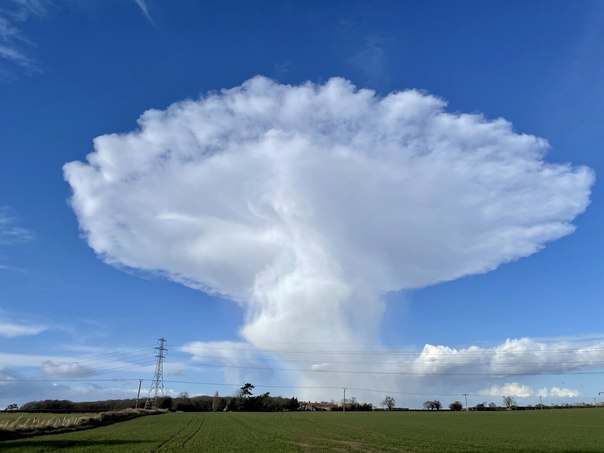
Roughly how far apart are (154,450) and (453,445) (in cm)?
3069

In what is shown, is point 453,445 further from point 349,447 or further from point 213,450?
point 213,450

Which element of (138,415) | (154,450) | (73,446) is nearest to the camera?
(154,450)

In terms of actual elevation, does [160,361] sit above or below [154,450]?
above

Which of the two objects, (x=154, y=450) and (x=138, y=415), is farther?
(x=138, y=415)

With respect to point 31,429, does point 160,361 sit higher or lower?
higher

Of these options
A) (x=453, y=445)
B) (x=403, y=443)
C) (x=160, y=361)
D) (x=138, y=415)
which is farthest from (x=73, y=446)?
(x=160, y=361)

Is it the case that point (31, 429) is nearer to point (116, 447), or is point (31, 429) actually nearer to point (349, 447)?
point (116, 447)

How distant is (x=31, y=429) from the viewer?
6391 cm

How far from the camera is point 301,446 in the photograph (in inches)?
1919

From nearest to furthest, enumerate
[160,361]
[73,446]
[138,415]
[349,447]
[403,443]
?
[73,446] < [349,447] < [403,443] < [138,415] < [160,361]

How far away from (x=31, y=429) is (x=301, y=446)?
1572 inches

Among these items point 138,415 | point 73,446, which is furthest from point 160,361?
point 73,446

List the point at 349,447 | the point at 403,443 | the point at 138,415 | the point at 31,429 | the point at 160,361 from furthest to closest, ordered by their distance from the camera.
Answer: the point at 160,361 < the point at 138,415 < the point at 31,429 < the point at 403,443 < the point at 349,447

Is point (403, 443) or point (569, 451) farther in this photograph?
point (403, 443)
